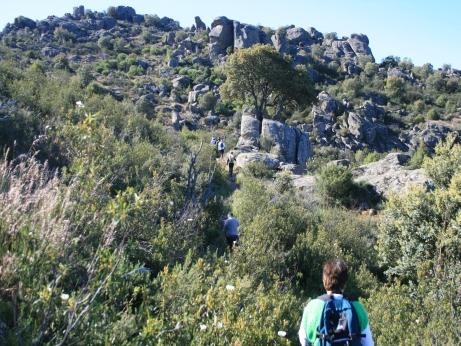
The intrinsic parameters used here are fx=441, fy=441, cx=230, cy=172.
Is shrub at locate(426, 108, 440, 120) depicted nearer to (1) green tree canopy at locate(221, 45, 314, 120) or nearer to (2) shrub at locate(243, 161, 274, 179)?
(1) green tree canopy at locate(221, 45, 314, 120)

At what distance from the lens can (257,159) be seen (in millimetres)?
19812

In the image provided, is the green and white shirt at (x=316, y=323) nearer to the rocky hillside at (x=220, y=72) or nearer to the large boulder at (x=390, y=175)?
the large boulder at (x=390, y=175)

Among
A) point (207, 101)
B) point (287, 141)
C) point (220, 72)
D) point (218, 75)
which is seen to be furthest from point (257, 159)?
point (220, 72)

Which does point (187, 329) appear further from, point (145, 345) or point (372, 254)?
point (372, 254)

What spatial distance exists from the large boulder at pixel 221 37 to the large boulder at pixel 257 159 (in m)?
40.3

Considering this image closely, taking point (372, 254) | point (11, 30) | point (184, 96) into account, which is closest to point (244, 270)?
point (372, 254)

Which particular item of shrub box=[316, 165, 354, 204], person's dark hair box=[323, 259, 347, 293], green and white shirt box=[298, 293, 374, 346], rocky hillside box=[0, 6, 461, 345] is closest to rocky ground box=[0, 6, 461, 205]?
rocky hillside box=[0, 6, 461, 345]

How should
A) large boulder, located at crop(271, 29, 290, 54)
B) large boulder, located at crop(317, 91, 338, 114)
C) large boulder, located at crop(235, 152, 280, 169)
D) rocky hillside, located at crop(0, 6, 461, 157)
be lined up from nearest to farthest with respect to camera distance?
large boulder, located at crop(235, 152, 280, 169) < rocky hillside, located at crop(0, 6, 461, 157) < large boulder, located at crop(317, 91, 338, 114) < large boulder, located at crop(271, 29, 290, 54)

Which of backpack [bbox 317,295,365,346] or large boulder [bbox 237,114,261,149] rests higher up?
backpack [bbox 317,295,365,346]

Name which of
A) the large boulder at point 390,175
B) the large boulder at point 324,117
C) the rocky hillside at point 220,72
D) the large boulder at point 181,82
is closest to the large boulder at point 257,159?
the large boulder at point 390,175

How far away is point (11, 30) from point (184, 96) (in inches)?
1079

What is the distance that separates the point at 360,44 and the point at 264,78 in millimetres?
46702

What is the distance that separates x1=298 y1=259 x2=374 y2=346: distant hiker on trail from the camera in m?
3.11

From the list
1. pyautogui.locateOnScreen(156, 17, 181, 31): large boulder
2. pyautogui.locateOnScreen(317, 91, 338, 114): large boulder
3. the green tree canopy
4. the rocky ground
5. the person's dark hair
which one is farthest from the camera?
pyautogui.locateOnScreen(156, 17, 181, 31): large boulder
